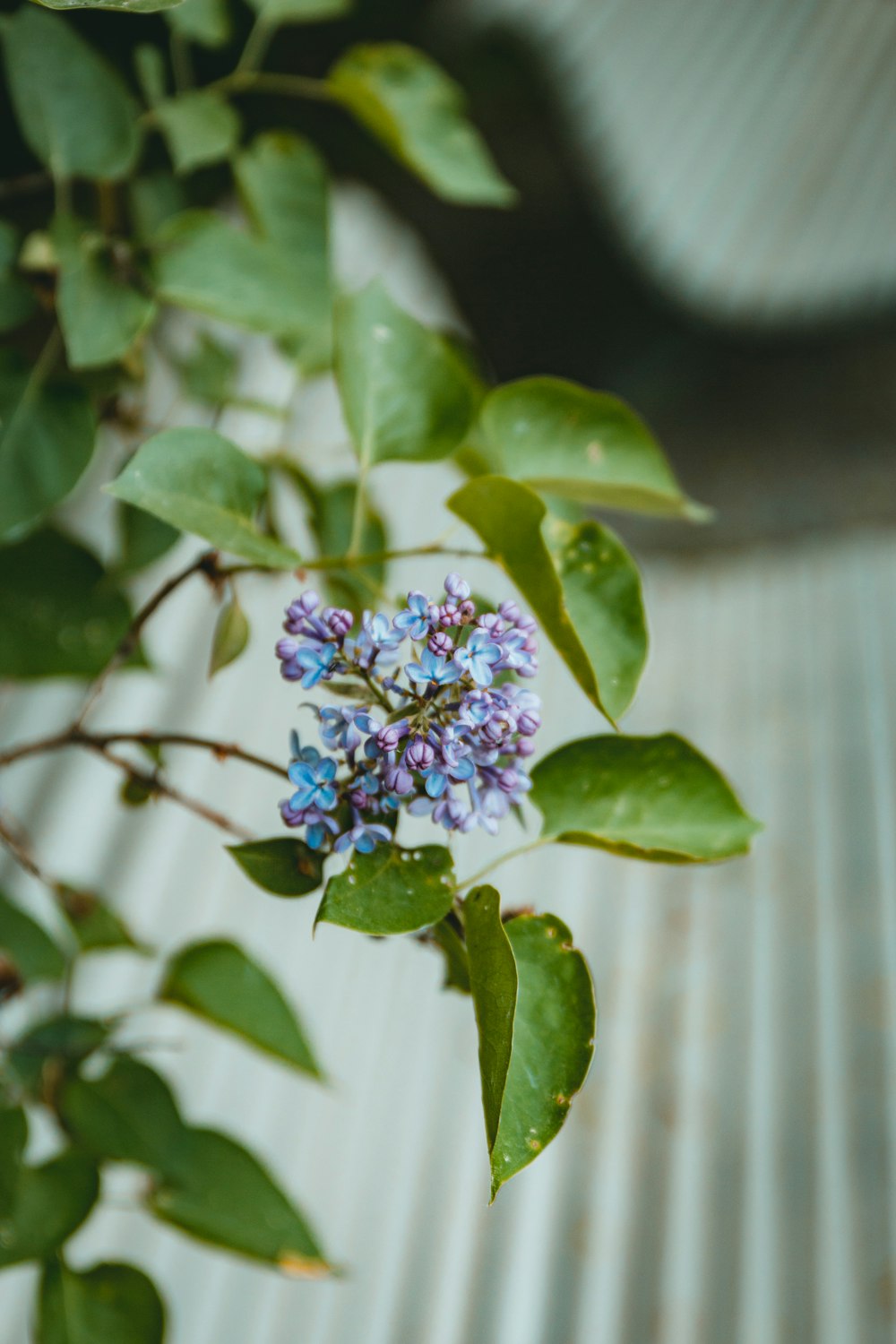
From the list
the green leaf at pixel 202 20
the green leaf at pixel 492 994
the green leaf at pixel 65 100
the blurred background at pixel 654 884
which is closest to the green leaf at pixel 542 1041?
the green leaf at pixel 492 994

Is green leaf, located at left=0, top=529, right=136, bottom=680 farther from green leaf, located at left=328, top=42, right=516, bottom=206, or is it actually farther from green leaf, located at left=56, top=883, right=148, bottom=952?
green leaf, located at left=328, top=42, right=516, bottom=206

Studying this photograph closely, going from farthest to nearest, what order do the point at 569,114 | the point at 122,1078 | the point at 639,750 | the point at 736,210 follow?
the point at 736,210
the point at 569,114
the point at 122,1078
the point at 639,750

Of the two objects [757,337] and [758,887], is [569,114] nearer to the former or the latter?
[757,337]

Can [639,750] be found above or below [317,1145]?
above

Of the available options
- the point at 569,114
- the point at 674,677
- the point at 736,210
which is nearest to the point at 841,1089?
the point at 674,677

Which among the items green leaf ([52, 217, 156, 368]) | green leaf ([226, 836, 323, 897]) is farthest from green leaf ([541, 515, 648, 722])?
green leaf ([52, 217, 156, 368])

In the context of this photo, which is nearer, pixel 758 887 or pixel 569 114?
pixel 758 887

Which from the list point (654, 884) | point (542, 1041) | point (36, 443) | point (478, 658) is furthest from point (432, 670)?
point (654, 884)
